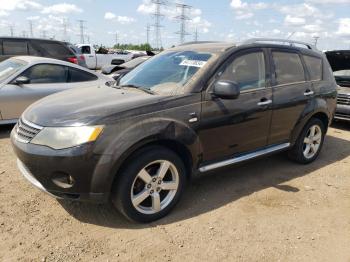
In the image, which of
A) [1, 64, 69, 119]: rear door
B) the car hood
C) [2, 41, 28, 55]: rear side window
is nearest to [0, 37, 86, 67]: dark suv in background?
[2, 41, 28, 55]: rear side window

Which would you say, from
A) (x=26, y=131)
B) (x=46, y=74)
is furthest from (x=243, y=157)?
(x=46, y=74)

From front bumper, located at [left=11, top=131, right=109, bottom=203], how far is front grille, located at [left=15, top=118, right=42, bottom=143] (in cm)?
7

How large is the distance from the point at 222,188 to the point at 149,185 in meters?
1.29

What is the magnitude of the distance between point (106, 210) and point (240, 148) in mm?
1672

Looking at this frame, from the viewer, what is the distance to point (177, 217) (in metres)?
3.72

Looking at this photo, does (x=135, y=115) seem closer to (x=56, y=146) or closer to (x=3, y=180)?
(x=56, y=146)

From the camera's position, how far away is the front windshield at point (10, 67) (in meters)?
6.60

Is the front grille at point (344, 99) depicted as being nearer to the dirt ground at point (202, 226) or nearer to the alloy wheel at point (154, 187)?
the dirt ground at point (202, 226)

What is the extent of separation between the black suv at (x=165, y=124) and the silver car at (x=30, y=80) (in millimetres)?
2836

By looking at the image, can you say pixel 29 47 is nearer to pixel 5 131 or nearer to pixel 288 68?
pixel 5 131

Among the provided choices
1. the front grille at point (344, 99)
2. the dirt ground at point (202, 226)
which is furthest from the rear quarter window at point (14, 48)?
the front grille at point (344, 99)

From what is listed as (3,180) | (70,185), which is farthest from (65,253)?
(3,180)

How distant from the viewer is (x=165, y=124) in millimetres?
3453

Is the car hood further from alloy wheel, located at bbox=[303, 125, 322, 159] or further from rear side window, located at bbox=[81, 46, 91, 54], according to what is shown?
rear side window, located at bbox=[81, 46, 91, 54]
